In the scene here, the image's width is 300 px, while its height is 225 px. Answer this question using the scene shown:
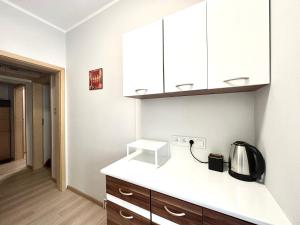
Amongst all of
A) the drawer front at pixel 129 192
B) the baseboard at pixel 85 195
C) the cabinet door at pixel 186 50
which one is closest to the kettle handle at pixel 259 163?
the cabinet door at pixel 186 50

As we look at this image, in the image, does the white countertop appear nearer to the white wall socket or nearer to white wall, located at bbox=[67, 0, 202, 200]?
the white wall socket

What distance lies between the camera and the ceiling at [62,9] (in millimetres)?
1658

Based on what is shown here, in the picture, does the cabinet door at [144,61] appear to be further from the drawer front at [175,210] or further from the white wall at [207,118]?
the drawer front at [175,210]

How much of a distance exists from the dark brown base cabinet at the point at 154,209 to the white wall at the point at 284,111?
0.79 feet

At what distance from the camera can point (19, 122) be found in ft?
12.6

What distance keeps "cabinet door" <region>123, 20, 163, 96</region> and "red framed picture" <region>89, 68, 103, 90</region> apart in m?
0.70

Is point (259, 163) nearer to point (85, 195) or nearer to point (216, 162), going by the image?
Answer: point (216, 162)

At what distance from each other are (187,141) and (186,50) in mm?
740

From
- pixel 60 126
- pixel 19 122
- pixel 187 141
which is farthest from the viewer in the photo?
pixel 19 122

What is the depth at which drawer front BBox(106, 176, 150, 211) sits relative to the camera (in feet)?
2.87

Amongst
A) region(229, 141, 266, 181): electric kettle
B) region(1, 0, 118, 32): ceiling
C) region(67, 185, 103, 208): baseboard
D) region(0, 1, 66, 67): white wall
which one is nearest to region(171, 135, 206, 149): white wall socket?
region(229, 141, 266, 181): electric kettle

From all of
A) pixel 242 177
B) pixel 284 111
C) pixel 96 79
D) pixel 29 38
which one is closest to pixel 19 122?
pixel 29 38

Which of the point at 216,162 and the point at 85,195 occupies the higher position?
the point at 216,162

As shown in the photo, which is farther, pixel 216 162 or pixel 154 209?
pixel 216 162
